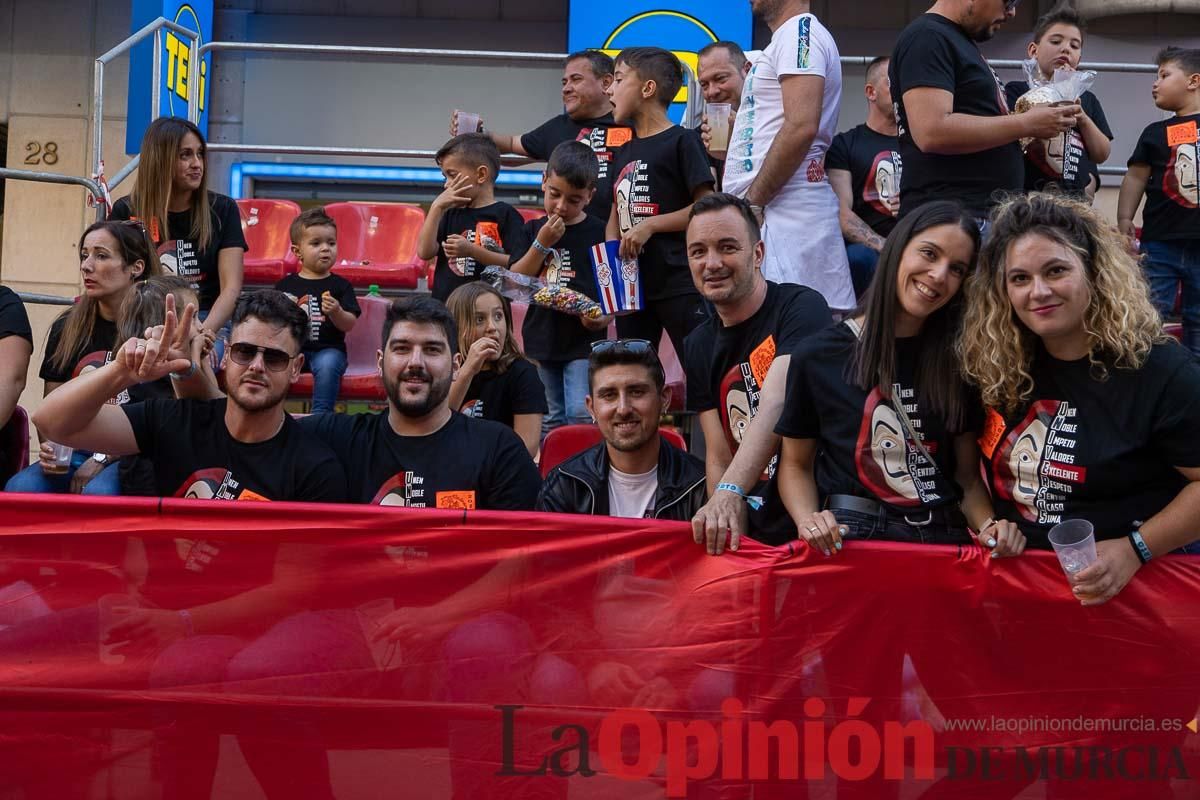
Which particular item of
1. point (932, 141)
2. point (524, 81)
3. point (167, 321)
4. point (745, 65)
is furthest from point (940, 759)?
point (524, 81)

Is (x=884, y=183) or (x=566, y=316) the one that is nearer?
(x=566, y=316)

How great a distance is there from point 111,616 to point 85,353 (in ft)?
6.20

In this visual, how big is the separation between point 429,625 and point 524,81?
8895mm

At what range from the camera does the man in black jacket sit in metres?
3.85

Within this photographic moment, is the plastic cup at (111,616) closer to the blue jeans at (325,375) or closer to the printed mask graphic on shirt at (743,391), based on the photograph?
the printed mask graphic on shirt at (743,391)

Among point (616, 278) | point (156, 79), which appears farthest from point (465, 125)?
point (156, 79)

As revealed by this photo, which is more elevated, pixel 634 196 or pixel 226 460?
pixel 634 196

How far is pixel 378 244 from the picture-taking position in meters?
9.31

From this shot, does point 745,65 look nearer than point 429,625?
No

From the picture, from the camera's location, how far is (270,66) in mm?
11055

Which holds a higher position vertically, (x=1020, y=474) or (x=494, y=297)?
(x=494, y=297)

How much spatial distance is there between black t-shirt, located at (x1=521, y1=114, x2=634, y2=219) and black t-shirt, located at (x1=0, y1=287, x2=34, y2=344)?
2639mm

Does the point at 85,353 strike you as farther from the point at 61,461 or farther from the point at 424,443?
the point at 424,443

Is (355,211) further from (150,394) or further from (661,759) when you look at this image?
(661,759)
